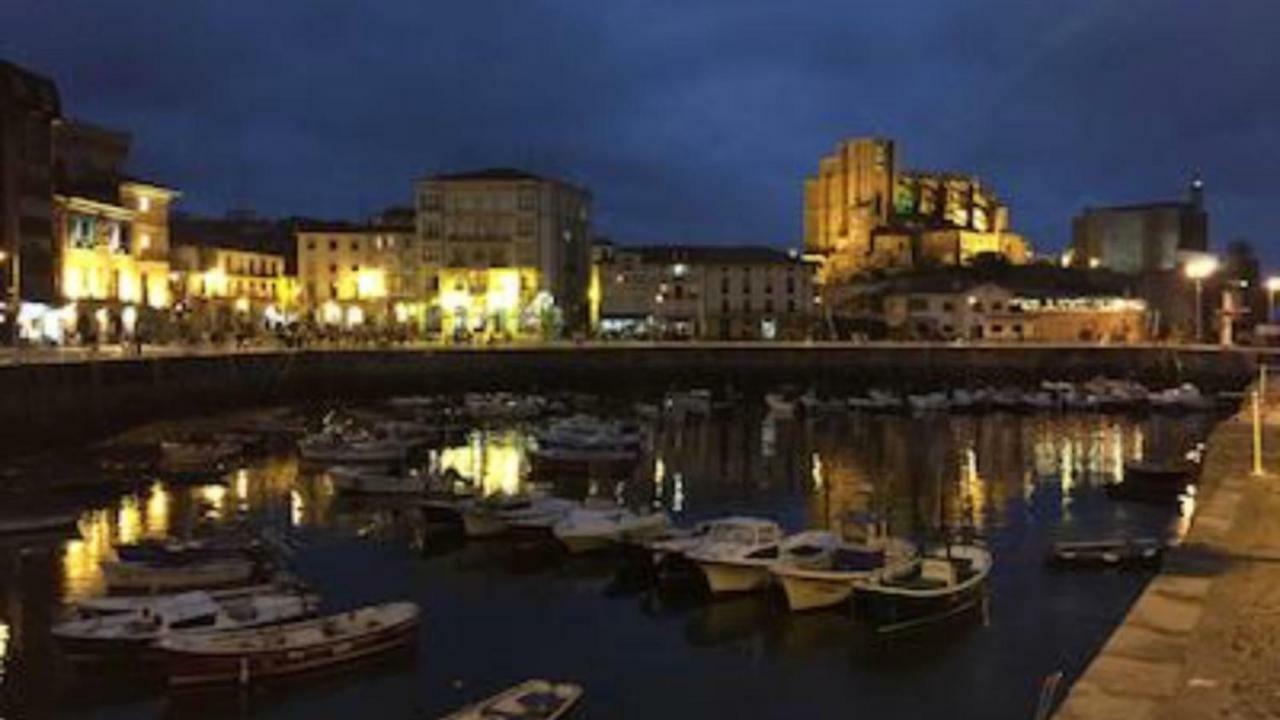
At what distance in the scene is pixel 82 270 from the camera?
4028 inches

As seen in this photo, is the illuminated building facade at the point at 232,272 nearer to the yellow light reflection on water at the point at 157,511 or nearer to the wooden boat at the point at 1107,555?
the yellow light reflection on water at the point at 157,511

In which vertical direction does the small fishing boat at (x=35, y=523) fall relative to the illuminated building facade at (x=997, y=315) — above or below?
below

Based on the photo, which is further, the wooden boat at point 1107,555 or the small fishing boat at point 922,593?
the wooden boat at point 1107,555

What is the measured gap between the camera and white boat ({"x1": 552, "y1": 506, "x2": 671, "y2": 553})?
38.1 meters

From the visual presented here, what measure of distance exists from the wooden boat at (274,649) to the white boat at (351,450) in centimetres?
3317

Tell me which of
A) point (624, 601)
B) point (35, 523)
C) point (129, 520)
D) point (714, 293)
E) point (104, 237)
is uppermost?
point (104, 237)

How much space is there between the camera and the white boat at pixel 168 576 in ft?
108

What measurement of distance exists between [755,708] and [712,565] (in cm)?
816

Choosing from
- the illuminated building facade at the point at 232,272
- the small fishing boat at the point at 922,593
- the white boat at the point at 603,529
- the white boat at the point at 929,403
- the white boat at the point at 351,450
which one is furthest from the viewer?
the illuminated building facade at the point at 232,272

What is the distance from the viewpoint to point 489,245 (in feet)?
472

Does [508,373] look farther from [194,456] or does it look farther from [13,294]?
[194,456]

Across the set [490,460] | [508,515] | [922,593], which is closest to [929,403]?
[490,460]

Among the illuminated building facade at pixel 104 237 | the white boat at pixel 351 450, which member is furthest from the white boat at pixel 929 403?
the illuminated building facade at pixel 104 237

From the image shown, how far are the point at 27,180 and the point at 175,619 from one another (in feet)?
230
